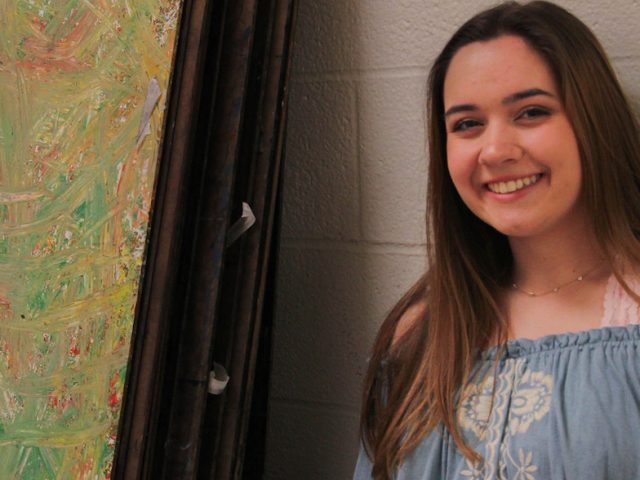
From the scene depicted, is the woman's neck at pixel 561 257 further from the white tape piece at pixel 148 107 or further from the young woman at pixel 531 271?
the white tape piece at pixel 148 107

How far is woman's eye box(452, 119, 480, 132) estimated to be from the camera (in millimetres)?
1172

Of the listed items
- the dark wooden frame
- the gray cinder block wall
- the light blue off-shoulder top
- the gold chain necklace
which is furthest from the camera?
the gray cinder block wall

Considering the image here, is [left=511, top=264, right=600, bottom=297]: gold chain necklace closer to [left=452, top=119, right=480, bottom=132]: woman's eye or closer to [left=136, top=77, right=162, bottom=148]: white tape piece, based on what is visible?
[left=452, top=119, right=480, bottom=132]: woman's eye

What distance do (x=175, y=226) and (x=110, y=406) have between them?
0.98 feet

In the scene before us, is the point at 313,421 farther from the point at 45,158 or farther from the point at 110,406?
the point at 45,158

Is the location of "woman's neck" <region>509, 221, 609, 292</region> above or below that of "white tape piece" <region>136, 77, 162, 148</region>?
below

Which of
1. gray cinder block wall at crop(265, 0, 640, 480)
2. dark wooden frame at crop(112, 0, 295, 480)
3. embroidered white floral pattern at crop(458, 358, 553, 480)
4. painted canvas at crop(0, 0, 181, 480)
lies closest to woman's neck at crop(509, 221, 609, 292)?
embroidered white floral pattern at crop(458, 358, 553, 480)

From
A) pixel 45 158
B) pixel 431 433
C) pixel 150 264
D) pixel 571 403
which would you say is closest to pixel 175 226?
pixel 150 264

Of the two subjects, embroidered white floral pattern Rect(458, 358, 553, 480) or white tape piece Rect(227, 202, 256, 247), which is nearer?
embroidered white floral pattern Rect(458, 358, 553, 480)

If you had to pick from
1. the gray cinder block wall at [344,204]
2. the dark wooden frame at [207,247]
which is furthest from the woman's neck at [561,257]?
the dark wooden frame at [207,247]

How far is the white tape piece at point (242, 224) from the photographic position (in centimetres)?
132

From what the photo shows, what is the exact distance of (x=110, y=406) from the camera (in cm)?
134

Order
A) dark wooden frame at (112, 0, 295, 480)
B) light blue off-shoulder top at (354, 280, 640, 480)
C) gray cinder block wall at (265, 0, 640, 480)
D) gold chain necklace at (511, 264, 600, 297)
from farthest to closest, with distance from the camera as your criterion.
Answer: gray cinder block wall at (265, 0, 640, 480), dark wooden frame at (112, 0, 295, 480), gold chain necklace at (511, 264, 600, 297), light blue off-shoulder top at (354, 280, 640, 480)

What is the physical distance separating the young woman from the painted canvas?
433 millimetres
